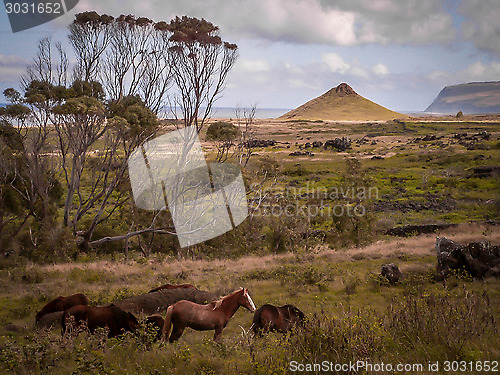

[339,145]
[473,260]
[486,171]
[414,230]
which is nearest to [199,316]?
[473,260]

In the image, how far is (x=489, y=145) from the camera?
291ft

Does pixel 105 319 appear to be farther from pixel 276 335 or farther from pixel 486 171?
pixel 486 171

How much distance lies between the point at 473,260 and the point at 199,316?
13.0 metres

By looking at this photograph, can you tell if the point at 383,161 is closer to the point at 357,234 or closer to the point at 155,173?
the point at 357,234

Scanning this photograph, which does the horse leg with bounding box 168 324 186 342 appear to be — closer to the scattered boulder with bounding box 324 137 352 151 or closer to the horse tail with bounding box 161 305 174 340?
the horse tail with bounding box 161 305 174 340

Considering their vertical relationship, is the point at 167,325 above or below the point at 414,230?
above

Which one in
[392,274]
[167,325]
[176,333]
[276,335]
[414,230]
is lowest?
[414,230]

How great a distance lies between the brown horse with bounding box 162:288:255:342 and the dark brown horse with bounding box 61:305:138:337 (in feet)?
2.95

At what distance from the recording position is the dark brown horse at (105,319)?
8.49m

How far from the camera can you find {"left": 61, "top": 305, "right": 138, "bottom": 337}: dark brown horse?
8492 mm

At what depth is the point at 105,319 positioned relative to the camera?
8562mm

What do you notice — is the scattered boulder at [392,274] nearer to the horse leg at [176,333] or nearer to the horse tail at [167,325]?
the horse leg at [176,333]

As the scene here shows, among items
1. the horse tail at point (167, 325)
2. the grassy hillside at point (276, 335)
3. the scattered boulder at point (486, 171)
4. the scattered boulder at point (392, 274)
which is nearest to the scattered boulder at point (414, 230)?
the grassy hillside at point (276, 335)

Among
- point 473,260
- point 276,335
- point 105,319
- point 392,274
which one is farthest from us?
point 392,274
